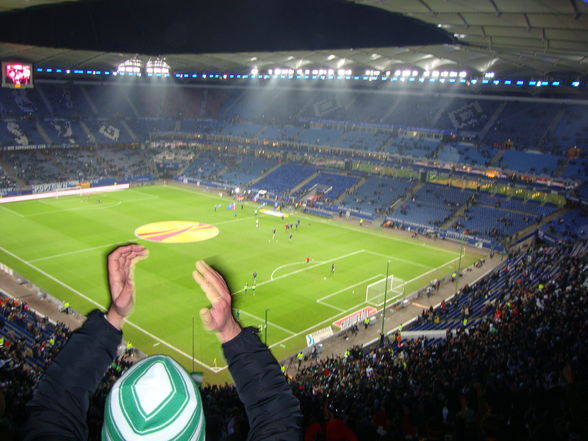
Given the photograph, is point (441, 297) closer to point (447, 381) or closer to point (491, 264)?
point (491, 264)

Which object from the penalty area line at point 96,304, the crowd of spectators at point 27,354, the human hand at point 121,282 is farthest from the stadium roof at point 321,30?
the human hand at point 121,282

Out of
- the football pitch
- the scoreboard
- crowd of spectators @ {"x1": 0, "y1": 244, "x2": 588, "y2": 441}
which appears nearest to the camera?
crowd of spectators @ {"x1": 0, "y1": 244, "x2": 588, "y2": 441}

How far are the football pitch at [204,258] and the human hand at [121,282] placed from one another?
62.1ft

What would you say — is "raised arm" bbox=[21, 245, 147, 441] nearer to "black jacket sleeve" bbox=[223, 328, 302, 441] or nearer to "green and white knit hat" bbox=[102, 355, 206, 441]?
"green and white knit hat" bbox=[102, 355, 206, 441]

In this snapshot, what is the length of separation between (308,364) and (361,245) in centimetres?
2352

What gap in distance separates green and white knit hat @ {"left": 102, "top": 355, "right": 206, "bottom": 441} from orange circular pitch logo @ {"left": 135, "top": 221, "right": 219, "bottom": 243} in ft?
Result: 151

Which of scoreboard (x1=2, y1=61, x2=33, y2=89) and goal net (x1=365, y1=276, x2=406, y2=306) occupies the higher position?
scoreboard (x1=2, y1=61, x2=33, y2=89)

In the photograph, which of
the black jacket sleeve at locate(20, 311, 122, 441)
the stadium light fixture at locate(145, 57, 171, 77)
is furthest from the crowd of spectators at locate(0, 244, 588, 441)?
the stadium light fixture at locate(145, 57, 171, 77)

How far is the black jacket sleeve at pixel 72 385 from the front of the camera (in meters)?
2.61

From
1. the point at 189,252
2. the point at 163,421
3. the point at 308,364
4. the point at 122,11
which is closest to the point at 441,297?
the point at 308,364

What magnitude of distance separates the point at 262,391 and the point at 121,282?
3.41 feet

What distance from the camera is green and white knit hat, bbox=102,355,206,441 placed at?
90.2 inches

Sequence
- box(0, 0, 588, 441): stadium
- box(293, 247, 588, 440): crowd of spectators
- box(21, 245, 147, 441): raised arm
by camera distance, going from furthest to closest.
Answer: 1. box(0, 0, 588, 441): stadium
2. box(293, 247, 588, 440): crowd of spectators
3. box(21, 245, 147, 441): raised arm

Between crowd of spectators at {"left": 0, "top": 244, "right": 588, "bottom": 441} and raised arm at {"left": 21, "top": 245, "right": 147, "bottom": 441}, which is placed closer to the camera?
raised arm at {"left": 21, "top": 245, "right": 147, "bottom": 441}
